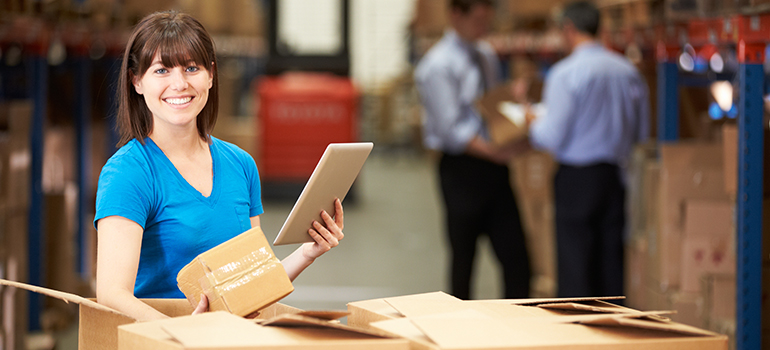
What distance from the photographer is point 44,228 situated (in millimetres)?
4695

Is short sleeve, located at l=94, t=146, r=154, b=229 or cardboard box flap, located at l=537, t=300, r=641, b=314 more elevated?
short sleeve, located at l=94, t=146, r=154, b=229

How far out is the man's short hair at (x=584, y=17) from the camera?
4.47 m

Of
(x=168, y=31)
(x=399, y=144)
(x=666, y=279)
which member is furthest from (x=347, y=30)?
(x=168, y=31)

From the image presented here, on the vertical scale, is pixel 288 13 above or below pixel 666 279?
above

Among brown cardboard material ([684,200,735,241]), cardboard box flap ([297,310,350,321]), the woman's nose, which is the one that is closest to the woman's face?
the woman's nose

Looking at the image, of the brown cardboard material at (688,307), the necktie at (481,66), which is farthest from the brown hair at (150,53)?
the brown cardboard material at (688,307)

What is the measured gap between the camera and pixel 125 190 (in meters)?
1.83

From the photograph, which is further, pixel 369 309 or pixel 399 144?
pixel 399 144

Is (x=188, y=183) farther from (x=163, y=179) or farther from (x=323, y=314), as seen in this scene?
(x=323, y=314)

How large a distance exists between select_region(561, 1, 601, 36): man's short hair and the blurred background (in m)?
0.32

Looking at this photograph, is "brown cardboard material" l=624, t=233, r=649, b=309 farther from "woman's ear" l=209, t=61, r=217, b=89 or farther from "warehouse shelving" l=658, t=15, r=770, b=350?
"woman's ear" l=209, t=61, r=217, b=89

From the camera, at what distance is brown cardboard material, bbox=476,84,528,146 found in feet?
13.9

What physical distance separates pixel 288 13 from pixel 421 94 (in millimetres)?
6060

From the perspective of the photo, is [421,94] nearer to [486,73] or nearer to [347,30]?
[486,73]
